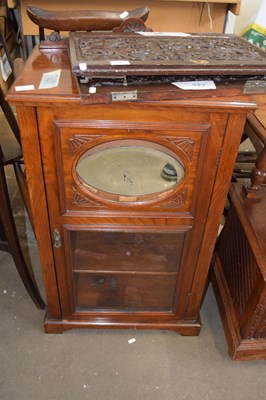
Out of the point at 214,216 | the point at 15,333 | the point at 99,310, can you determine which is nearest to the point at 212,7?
the point at 214,216

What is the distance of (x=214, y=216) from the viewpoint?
976 millimetres

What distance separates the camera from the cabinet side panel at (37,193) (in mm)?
785

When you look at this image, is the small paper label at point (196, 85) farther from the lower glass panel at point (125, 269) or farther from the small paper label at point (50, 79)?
the lower glass panel at point (125, 269)

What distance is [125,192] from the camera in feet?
3.11

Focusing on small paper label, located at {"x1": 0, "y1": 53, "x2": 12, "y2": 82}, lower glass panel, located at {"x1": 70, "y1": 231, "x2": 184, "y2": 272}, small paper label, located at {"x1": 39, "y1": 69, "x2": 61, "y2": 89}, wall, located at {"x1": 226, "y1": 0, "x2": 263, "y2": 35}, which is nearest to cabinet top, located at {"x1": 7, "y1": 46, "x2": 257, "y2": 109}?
small paper label, located at {"x1": 39, "y1": 69, "x2": 61, "y2": 89}

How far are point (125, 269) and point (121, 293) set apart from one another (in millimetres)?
138

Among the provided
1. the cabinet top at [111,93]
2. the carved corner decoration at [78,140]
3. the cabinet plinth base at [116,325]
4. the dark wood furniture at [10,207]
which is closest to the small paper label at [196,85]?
the cabinet top at [111,93]

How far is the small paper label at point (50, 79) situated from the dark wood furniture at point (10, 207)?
25cm

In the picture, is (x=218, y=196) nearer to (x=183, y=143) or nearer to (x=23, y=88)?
(x=183, y=143)

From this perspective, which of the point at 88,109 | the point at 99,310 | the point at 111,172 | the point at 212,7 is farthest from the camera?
the point at 212,7

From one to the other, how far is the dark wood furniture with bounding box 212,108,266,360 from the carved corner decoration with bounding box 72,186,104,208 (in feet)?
1.72

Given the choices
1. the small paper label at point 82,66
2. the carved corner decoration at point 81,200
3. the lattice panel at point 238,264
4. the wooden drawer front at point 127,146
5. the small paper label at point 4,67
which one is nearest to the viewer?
the small paper label at point 82,66

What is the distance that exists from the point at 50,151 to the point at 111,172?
171 millimetres

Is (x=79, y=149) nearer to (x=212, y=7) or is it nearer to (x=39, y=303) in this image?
(x=39, y=303)
